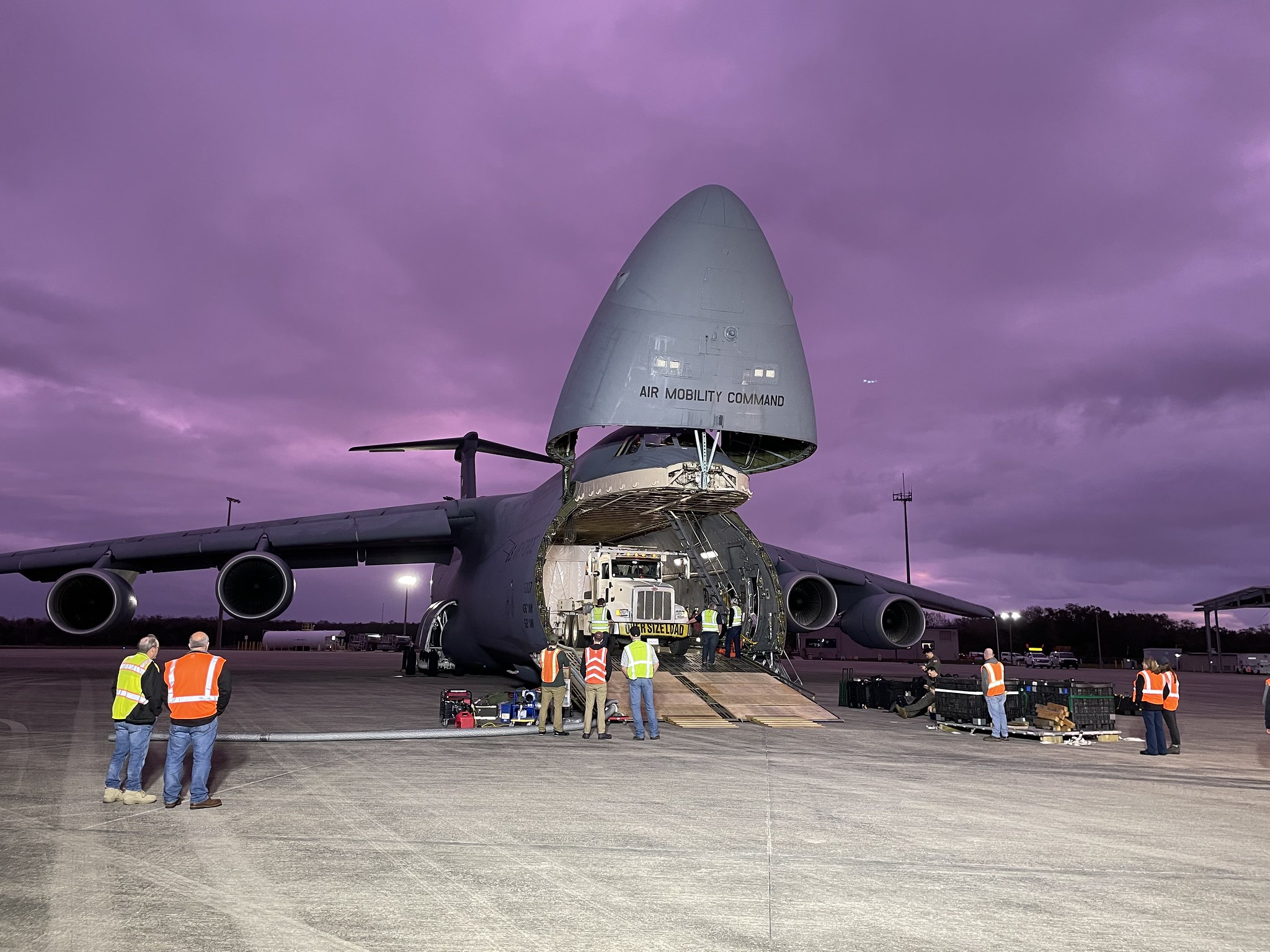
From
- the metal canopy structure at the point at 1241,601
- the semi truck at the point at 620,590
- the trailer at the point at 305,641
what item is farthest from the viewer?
the trailer at the point at 305,641

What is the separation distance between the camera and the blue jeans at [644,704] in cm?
1223

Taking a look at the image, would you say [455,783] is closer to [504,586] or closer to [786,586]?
[504,586]

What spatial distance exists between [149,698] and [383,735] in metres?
4.58

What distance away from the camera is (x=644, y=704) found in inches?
485

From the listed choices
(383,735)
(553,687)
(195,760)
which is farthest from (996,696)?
(195,760)

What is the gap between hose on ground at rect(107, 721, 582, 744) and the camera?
35.8ft

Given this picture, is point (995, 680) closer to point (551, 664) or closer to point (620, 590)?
point (551, 664)

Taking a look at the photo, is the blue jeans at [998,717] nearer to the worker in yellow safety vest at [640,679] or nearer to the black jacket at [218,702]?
the worker in yellow safety vest at [640,679]

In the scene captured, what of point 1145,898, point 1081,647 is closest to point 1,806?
point 1145,898

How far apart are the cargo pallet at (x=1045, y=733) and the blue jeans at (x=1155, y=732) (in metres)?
1.30

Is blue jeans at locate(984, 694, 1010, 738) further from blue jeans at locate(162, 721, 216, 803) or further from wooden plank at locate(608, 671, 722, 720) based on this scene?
blue jeans at locate(162, 721, 216, 803)

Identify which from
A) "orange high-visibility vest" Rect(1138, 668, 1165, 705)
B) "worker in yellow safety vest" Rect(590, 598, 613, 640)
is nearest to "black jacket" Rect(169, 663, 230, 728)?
"worker in yellow safety vest" Rect(590, 598, 613, 640)

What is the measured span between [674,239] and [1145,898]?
11360mm

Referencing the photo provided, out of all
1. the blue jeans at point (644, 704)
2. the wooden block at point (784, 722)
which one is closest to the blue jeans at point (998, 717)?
the wooden block at point (784, 722)
